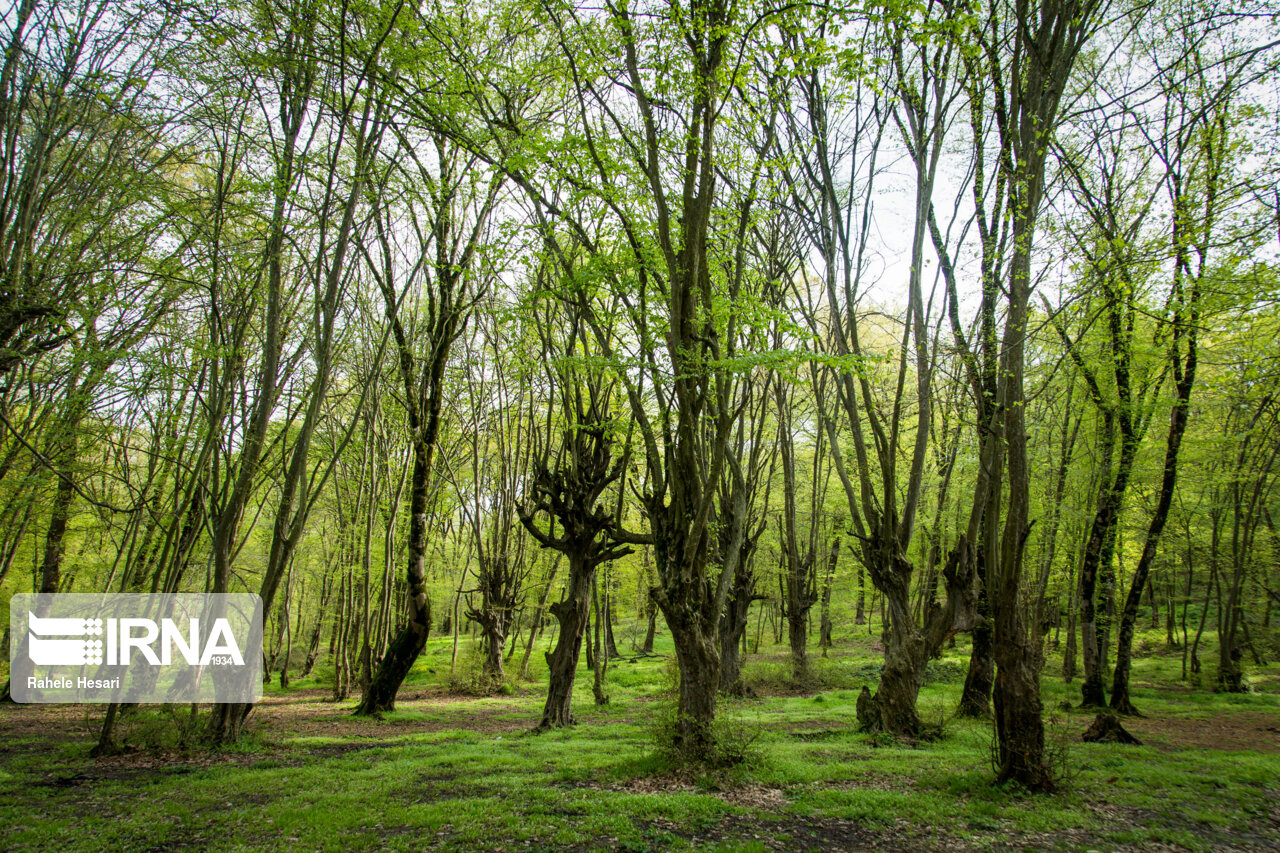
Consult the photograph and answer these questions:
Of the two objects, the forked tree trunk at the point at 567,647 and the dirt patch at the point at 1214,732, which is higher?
the forked tree trunk at the point at 567,647

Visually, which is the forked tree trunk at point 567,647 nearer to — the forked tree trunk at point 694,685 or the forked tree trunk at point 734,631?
the forked tree trunk at point 694,685

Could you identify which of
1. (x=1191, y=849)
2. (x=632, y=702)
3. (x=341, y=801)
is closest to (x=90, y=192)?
(x=341, y=801)

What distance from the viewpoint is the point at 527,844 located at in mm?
4785

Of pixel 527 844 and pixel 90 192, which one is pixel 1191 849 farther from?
pixel 90 192

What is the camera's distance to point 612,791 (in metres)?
6.19

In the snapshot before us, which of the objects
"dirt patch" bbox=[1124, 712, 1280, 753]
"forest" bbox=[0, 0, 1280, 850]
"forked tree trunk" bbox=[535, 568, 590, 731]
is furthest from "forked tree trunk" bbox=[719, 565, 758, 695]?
"dirt patch" bbox=[1124, 712, 1280, 753]

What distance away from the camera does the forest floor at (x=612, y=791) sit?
4.94 m

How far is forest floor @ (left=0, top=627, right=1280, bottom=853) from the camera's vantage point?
494 cm

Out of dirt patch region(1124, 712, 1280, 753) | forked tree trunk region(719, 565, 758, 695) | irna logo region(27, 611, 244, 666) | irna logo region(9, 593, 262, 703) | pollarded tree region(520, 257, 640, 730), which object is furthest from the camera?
forked tree trunk region(719, 565, 758, 695)

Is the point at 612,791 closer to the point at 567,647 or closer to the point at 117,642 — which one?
the point at 567,647

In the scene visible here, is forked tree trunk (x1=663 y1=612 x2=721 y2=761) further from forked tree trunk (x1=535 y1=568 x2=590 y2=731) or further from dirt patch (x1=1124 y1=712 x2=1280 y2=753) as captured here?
dirt patch (x1=1124 y1=712 x2=1280 y2=753)

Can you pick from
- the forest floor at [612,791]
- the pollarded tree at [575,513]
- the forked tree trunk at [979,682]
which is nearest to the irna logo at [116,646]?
the forest floor at [612,791]

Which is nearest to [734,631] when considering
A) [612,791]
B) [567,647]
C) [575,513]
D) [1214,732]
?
[567,647]

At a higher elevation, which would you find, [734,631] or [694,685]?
[694,685]
